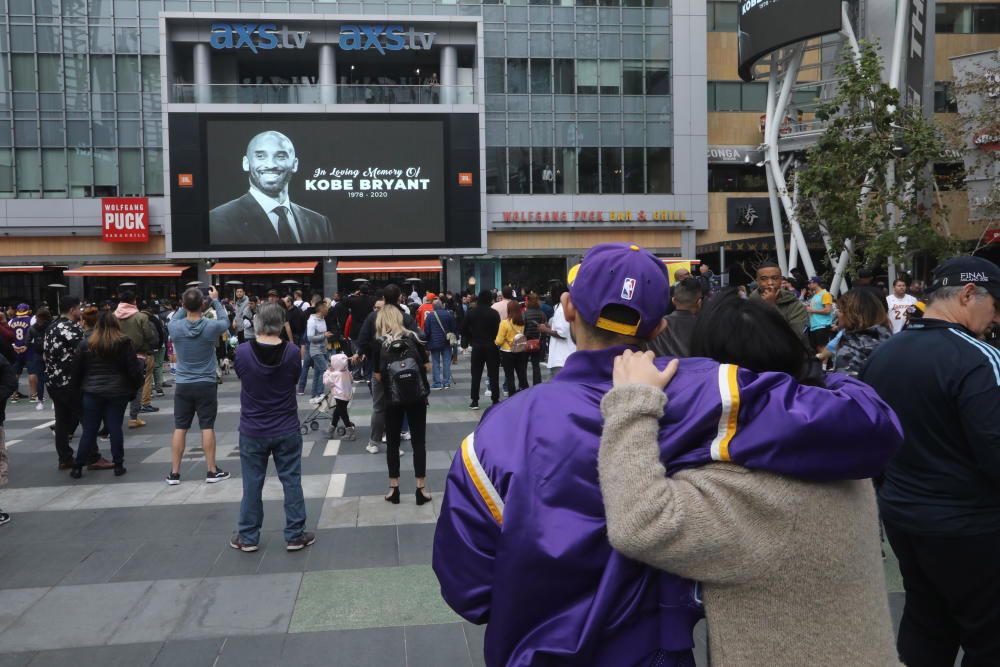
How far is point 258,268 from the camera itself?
117 ft

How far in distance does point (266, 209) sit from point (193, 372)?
30255 mm

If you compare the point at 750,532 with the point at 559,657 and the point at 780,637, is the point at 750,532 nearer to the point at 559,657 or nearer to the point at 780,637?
the point at 780,637

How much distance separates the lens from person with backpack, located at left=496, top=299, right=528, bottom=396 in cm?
1212

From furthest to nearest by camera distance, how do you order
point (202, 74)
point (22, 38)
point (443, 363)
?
point (202, 74)
point (22, 38)
point (443, 363)

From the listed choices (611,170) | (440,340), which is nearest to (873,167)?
(440,340)

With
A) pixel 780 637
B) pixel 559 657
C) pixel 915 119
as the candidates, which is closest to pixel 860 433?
pixel 780 637

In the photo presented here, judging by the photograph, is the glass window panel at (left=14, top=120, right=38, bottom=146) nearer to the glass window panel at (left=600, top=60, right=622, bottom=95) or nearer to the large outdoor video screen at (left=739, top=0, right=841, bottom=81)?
the glass window panel at (left=600, top=60, right=622, bottom=95)

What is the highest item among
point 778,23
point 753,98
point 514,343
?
point 753,98

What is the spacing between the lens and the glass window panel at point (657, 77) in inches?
1505

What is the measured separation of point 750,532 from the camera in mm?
1474

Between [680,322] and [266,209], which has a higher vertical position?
[266,209]

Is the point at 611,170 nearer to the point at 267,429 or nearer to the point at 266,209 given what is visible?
the point at 266,209

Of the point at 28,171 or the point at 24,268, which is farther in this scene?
the point at 24,268

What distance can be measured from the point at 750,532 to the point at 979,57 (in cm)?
3244
